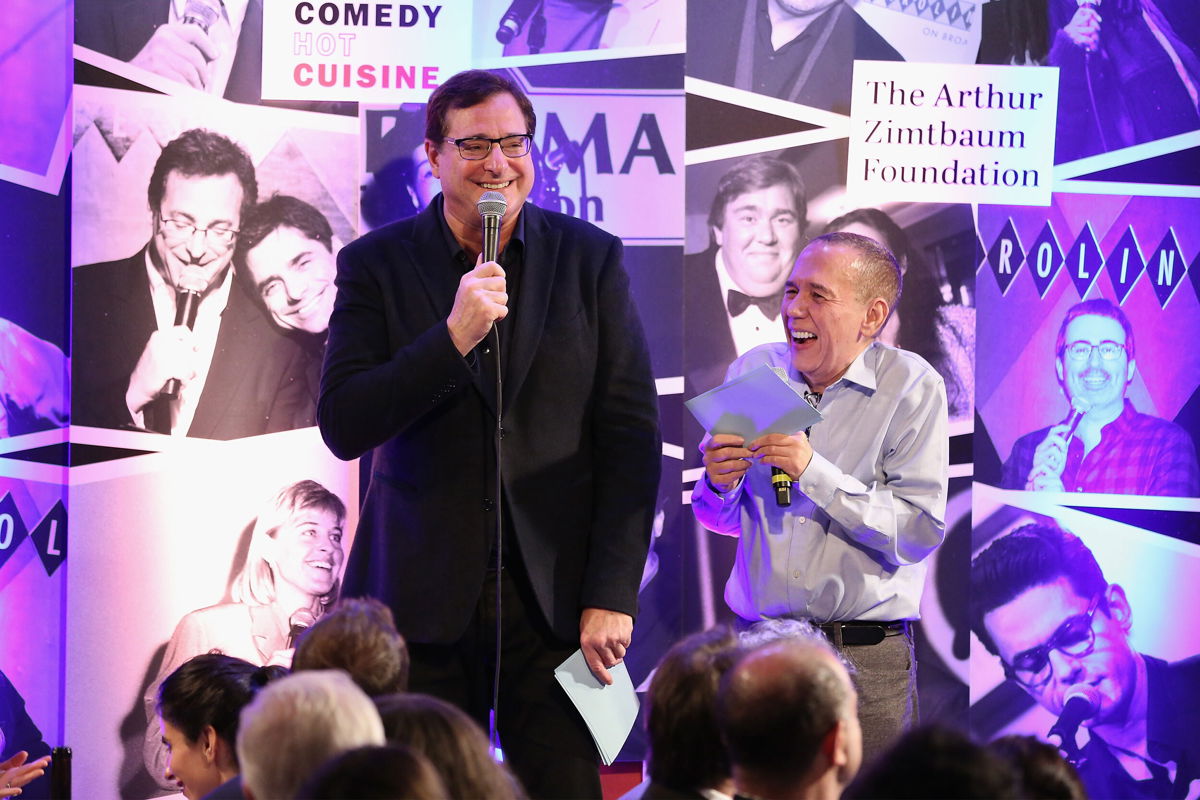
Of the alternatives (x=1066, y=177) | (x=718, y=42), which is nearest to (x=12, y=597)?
(x=718, y=42)

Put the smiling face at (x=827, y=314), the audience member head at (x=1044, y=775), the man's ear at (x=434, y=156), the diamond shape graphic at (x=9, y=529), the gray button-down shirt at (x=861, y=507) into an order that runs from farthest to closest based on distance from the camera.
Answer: the diamond shape graphic at (x=9, y=529), the smiling face at (x=827, y=314), the gray button-down shirt at (x=861, y=507), the man's ear at (x=434, y=156), the audience member head at (x=1044, y=775)

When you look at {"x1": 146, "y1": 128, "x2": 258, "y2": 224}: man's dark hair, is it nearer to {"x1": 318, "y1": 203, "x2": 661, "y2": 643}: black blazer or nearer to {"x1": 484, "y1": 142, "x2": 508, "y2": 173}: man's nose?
{"x1": 318, "y1": 203, "x2": 661, "y2": 643}: black blazer

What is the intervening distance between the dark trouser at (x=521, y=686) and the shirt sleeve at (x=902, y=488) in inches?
28.8

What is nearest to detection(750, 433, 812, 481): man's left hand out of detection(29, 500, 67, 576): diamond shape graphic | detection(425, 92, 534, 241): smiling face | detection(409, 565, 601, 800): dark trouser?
detection(409, 565, 601, 800): dark trouser

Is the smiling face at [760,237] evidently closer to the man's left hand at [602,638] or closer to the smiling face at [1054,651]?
the smiling face at [1054,651]

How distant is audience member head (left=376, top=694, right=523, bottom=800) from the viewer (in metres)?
1.86

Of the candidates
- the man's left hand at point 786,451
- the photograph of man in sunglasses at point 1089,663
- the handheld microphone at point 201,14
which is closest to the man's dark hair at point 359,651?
the man's left hand at point 786,451

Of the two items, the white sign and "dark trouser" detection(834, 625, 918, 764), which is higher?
the white sign

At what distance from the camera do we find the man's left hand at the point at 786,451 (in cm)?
308

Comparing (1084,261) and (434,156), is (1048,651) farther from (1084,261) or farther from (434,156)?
(434,156)

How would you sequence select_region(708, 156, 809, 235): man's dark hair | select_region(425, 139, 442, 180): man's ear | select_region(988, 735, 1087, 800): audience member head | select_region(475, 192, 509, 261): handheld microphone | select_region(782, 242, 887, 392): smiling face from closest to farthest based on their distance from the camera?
select_region(988, 735, 1087, 800): audience member head
select_region(475, 192, 509, 261): handheld microphone
select_region(425, 139, 442, 180): man's ear
select_region(782, 242, 887, 392): smiling face
select_region(708, 156, 809, 235): man's dark hair

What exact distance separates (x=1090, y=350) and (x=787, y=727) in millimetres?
2933

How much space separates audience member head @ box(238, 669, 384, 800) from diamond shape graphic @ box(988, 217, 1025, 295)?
321 cm

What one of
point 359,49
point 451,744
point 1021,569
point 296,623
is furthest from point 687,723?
point 359,49
